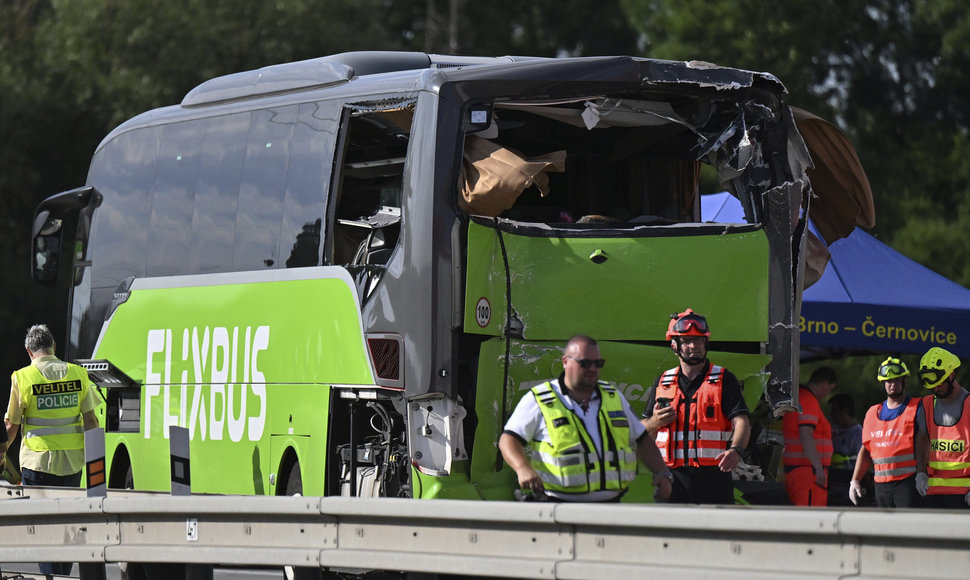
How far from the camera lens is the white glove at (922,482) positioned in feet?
40.3

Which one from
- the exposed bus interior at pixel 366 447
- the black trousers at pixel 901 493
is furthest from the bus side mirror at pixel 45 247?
the black trousers at pixel 901 493

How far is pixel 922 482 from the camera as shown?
484 inches

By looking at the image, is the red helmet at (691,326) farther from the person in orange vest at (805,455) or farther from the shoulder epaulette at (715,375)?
the person in orange vest at (805,455)

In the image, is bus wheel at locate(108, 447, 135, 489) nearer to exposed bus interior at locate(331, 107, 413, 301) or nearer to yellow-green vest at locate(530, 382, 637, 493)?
exposed bus interior at locate(331, 107, 413, 301)

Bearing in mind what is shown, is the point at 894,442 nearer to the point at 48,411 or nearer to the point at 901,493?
the point at 901,493

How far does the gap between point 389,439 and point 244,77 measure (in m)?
3.42

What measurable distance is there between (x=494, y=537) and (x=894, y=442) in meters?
6.43

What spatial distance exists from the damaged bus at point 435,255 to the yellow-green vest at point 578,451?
5.83ft

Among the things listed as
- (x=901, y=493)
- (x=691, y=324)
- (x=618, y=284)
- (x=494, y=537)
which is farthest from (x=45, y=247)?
(x=494, y=537)

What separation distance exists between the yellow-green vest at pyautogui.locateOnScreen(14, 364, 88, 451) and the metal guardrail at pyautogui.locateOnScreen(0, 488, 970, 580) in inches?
122

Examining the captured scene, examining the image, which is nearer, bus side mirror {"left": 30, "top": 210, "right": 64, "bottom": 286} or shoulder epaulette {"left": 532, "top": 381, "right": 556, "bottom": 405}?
shoulder epaulette {"left": 532, "top": 381, "right": 556, "bottom": 405}

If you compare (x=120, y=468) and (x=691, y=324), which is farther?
(x=120, y=468)

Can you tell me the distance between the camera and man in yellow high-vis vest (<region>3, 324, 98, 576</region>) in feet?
40.5

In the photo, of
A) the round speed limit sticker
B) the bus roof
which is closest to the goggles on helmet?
the bus roof
